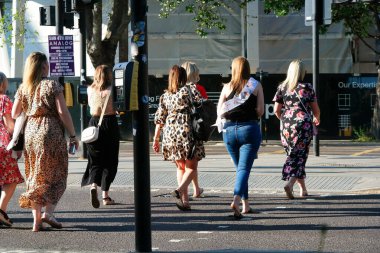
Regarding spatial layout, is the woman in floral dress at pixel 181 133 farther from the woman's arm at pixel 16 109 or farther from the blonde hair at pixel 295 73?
the woman's arm at pixel 16 109

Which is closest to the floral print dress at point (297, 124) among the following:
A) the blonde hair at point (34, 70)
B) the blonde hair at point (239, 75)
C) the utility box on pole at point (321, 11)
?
the blonde hair at point (239, 75)

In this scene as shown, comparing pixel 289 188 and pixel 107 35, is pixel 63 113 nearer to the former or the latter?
pixel 289 188

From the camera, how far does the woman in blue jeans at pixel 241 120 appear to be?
34.6ft

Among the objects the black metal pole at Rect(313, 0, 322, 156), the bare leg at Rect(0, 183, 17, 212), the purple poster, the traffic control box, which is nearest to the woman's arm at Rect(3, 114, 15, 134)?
the bare leg at Rect(0, 183, 17, 212)

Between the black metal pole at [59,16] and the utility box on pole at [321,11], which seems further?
the utility box on pole at [321,11]

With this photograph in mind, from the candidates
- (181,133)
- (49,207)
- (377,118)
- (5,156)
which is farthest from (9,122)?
(377,118)

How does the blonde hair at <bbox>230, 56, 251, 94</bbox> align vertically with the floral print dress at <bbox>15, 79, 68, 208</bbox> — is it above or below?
above

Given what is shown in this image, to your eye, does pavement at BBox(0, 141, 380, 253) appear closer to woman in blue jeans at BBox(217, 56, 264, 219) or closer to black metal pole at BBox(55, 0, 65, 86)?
woman in blue jeans at BBox(217, 56, 264, 219)

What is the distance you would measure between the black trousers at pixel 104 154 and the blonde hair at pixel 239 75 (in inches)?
80.1

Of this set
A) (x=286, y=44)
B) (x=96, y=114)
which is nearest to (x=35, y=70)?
(x=96, y=114)

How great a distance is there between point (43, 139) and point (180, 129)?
231 centimetres

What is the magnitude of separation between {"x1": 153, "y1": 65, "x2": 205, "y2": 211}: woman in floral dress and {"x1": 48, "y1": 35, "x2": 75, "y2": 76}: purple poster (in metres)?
6.32

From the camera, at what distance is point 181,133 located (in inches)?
455

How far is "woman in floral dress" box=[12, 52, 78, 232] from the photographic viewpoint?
973 cm
